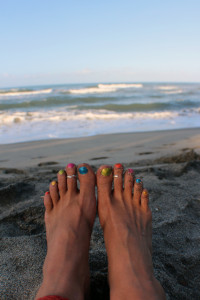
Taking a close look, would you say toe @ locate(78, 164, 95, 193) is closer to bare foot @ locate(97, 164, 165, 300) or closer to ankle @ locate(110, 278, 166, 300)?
bare foot @ locate(97, 164, 165, 300)

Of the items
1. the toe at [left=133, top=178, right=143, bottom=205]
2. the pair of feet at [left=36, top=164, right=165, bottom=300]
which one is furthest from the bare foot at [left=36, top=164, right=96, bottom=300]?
the toe at [left=133, top=178, right=143, bottom=205]

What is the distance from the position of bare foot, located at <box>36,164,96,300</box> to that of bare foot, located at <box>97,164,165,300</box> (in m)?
0.08

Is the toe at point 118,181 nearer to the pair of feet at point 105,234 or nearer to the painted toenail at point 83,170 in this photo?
the pair of feet at point 105,234

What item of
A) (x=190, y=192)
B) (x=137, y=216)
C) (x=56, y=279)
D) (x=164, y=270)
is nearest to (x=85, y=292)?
(x=56, y=279)

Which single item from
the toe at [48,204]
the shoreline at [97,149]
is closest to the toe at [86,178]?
the toe at [48,204]

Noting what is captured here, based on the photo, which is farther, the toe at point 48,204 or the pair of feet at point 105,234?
the toe at point 48,204

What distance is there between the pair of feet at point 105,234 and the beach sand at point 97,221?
0.10 m

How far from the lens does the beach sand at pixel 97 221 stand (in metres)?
1.06

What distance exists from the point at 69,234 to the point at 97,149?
96.8 inches

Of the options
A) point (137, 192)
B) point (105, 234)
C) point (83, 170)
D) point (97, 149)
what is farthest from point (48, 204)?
point (97, 149)

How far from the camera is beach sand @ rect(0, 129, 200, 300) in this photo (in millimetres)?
1064

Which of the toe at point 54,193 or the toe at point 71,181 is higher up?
the toe at point 71,181

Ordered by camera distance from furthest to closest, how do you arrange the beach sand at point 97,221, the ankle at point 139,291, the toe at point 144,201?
1. the toe at point 144,201
2. the beach sand at point 97,221
3. the ankle at point 139,291

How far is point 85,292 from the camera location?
3.24ft
